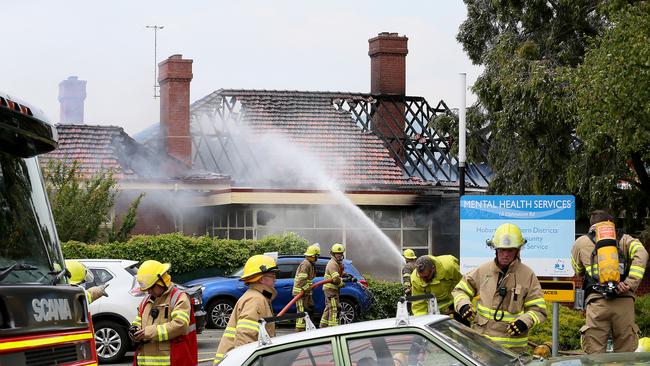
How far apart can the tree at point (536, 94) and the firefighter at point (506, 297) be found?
11691 mm

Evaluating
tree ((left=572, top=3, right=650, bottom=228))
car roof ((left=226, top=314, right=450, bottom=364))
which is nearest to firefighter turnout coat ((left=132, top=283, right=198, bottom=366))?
car roof ((left=226, top=314, right=450, bottom=364))

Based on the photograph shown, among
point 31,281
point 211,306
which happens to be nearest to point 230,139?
point 211,306

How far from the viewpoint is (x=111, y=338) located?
53.7 ft

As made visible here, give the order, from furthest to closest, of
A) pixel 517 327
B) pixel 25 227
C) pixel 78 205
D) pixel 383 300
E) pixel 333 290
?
pixel 78 205 → pixel 383 300 → pixel 333 290 → pixel 517 327 → pixel 25 227

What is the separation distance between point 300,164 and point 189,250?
9.07m

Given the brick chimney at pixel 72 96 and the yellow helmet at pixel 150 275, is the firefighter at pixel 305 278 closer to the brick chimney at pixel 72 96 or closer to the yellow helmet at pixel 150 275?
the yellow helmet at pixel 150 275

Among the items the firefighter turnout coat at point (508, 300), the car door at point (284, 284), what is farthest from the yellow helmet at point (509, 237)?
the car door at point (284, 284)

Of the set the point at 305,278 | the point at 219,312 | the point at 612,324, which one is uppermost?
the point at 612,324

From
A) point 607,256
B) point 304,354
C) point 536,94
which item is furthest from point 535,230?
point 536,94

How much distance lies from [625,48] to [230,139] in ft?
70.5

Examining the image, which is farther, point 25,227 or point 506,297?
point 506,297

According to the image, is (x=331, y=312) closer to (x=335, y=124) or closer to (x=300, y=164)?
(x=300, y=164)

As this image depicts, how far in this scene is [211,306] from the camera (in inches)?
855

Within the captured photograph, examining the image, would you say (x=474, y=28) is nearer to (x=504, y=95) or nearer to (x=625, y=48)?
(x=504, y=95)
